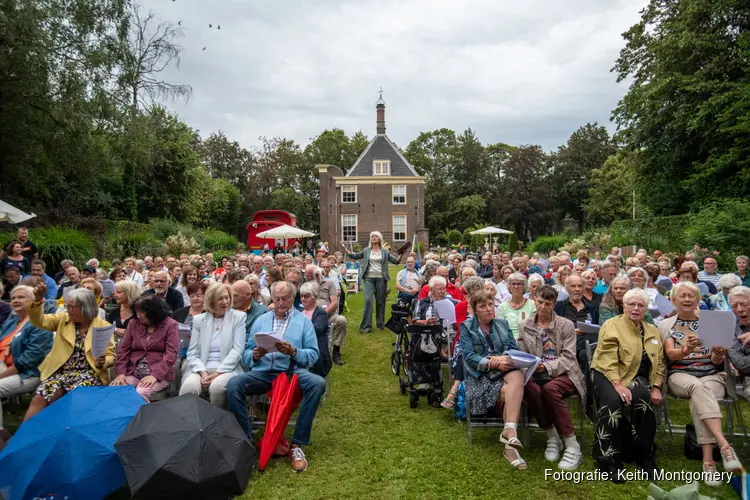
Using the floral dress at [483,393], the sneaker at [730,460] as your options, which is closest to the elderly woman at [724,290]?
the sneaker at [730,460]

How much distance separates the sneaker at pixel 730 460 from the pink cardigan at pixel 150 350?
13.9 ft

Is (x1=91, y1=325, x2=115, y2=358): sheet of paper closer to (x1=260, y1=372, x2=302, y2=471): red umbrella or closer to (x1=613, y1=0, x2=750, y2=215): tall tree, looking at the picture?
(x1=260, y1=372, x2=302, y2=471): red umbrella

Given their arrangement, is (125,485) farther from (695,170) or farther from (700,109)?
(695,170)

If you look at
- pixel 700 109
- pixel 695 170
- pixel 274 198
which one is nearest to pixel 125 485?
pixel 700 109

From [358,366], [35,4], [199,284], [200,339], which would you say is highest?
[35,4]

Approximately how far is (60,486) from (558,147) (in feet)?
178

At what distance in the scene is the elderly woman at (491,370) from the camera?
3879 mm

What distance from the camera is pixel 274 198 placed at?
46594mm

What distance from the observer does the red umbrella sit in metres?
3.82

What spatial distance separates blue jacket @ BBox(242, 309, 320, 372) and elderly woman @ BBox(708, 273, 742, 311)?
4.48m

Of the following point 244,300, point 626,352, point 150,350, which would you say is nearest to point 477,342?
point 626,352

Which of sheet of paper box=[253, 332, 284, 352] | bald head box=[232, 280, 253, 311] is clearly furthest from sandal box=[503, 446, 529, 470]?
bald head box=[232, 280, 253, 311]

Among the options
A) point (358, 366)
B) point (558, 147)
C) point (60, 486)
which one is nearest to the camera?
point (60, 486)

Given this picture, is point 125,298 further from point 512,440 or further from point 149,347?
point 512,440
